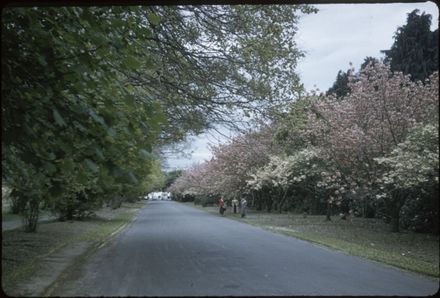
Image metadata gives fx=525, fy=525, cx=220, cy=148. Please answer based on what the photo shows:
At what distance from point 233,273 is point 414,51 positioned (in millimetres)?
19729

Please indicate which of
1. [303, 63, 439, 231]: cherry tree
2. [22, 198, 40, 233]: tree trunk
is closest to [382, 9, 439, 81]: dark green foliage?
[303, 63, 439, 231]: cherry tree

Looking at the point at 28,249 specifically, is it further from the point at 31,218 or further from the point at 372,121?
the point at 372,121

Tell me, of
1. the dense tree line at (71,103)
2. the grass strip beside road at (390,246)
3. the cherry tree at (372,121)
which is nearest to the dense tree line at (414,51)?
the cherry tree at (372,121)

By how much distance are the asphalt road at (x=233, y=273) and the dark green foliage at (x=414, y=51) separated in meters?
11.1

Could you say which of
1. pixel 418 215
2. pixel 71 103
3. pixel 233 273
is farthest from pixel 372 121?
pixel 71 103

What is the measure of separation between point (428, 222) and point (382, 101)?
6295 mm

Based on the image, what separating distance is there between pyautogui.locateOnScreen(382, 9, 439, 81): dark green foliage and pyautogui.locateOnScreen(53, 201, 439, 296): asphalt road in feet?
36.6

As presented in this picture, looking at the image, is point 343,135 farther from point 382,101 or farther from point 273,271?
point 273,271

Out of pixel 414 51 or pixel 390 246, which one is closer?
pixel 390 246

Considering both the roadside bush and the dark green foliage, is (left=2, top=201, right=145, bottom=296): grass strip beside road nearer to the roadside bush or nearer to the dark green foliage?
the roadside bush

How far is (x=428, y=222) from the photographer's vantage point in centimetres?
2456

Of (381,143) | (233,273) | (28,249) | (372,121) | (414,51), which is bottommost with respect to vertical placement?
(28,249)

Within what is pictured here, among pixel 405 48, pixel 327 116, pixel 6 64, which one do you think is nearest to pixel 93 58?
pixel 6 64

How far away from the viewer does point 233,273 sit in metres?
10.4
